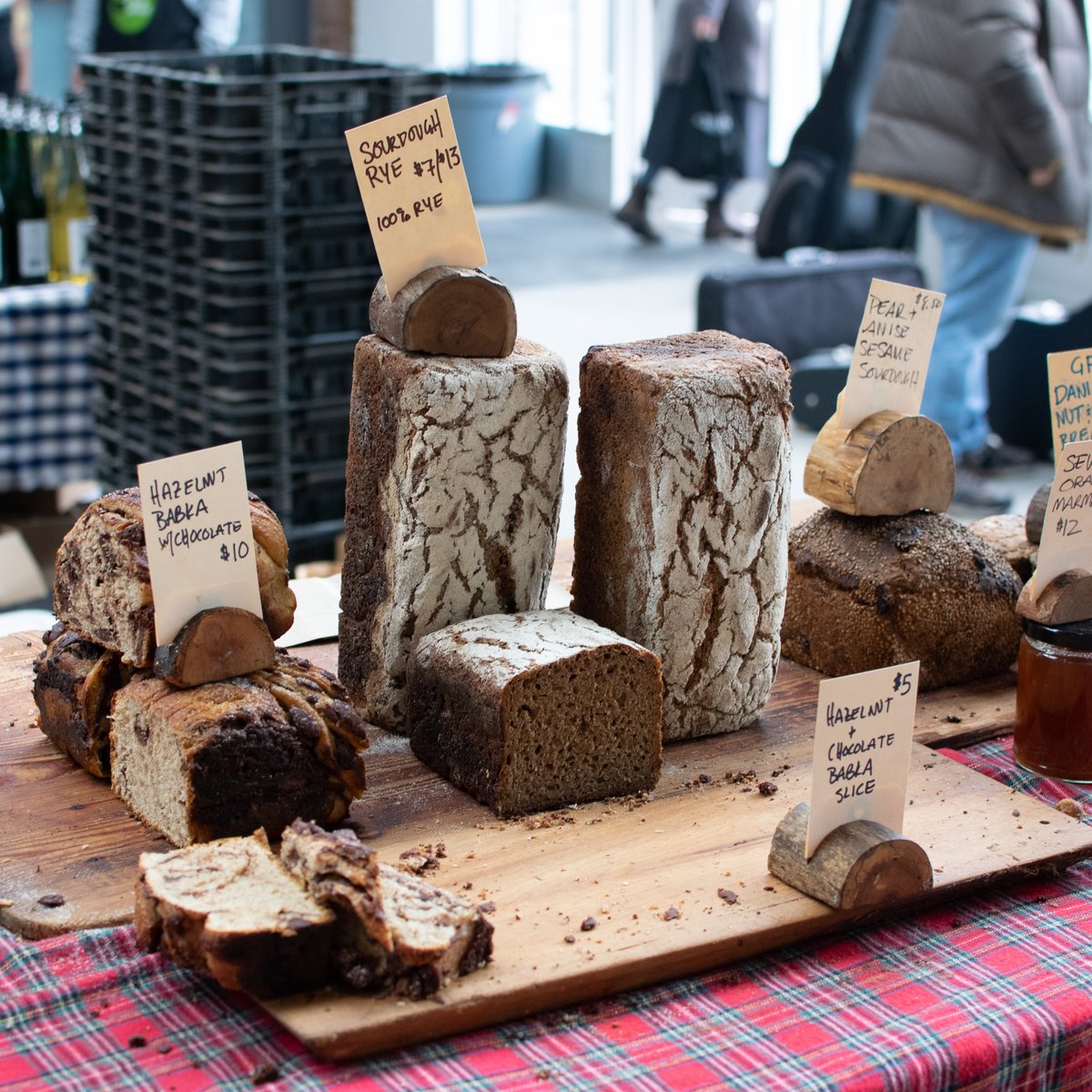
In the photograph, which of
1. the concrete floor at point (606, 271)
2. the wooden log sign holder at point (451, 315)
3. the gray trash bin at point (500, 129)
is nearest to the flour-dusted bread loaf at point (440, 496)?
the wooden log sign holder at point (451, 315)

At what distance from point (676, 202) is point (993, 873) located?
27.0ft

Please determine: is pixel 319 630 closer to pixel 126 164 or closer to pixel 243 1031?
pixel 243 1031

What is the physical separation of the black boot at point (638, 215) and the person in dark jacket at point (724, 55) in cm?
12

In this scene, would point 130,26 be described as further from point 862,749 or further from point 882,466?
point 862,749

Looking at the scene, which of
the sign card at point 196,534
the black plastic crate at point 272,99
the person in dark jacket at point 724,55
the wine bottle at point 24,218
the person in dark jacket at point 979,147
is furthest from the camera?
the person in dark jacket at point 724,55

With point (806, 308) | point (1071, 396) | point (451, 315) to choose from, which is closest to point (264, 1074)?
point (451, 315)

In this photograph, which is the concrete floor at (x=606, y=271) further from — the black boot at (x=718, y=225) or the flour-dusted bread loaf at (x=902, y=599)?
the flour-dusted bread loaf at (x=902, y=599)

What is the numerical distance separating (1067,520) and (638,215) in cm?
699

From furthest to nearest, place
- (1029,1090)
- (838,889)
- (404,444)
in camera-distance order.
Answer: (404,444)
(838,889)
(1029,1090)

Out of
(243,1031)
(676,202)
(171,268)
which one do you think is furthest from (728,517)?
(676,202)

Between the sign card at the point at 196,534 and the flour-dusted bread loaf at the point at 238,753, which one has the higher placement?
the sign card at the point at 196,534

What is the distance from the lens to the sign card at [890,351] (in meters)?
1.93

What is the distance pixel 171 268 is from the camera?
2.77 meters

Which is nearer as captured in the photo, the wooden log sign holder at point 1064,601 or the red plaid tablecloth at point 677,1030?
the red plaid tablecloth at point 677,1030
